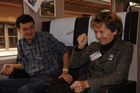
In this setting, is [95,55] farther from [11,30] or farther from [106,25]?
[11,30]

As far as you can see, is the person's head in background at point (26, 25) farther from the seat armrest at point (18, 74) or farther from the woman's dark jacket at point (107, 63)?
the woman's dark jacket at point (107, 63)

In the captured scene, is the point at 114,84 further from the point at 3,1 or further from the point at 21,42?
the point at 3,1

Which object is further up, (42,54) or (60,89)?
(42,54)

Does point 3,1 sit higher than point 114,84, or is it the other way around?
point 3,1

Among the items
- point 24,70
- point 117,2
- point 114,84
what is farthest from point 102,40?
point 117,2

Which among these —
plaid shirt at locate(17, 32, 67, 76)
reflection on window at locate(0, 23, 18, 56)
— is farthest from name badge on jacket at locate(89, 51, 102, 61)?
reflection on window at locate(0, 23, 18, 56)

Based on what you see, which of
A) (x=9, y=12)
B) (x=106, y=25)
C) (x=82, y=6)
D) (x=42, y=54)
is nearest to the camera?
(x=106, y=25)

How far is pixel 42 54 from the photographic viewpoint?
75.9 inches

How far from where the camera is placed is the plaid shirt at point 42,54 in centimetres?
190

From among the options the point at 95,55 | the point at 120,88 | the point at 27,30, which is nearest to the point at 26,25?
the point at 27,30

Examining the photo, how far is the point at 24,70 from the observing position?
1.96 m

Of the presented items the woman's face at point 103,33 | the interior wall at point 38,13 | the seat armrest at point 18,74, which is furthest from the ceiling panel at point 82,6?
the woman's face at point 103,33

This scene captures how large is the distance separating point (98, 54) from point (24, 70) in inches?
35.6

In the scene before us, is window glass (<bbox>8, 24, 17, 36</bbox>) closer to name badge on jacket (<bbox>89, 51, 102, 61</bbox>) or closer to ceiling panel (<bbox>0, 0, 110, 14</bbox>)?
name badge on jacket (<bbox>89, 51, 102, 61</bbox>)
